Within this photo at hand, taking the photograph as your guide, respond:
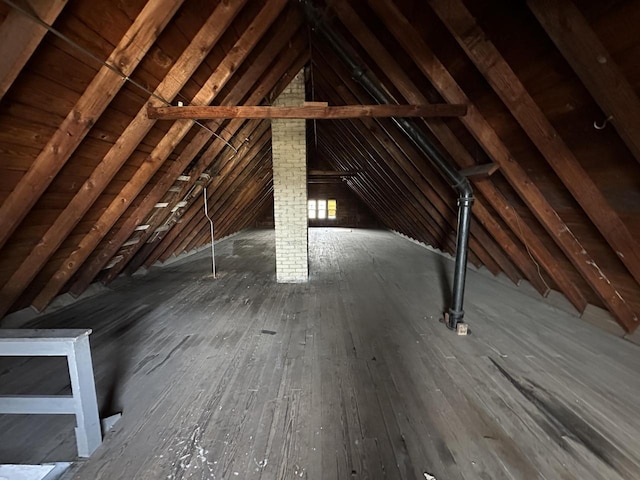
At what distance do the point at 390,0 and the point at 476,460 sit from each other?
334cm

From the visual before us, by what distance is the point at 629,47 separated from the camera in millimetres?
1525

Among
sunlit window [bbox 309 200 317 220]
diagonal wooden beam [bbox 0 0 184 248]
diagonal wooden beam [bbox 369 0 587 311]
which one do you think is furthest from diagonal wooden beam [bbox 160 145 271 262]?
sunlit window [bbox 309 200 317 220]

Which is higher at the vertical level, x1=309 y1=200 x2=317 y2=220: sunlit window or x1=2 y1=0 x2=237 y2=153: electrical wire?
x1=2 y1=0 x2=237 y2=153: electrical wire

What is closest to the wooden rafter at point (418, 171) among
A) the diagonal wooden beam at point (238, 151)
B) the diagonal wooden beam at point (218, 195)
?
the diagonal wooden beam at point (238, 151)

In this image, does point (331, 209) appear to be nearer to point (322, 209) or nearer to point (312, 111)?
point (322, 209)

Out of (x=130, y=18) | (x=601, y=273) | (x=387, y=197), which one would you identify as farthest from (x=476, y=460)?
(x=387, y=197)

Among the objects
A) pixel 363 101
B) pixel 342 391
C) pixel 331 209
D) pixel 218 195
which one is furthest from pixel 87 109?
pixel 331 209

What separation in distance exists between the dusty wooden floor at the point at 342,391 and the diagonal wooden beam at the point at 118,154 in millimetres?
936

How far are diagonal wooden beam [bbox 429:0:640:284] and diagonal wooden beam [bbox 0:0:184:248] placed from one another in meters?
1.98

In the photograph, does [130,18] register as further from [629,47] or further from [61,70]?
[629,47]

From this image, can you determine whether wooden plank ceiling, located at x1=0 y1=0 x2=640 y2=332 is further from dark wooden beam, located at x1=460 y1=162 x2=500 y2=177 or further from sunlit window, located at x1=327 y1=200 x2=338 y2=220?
sunlit window, located at x1=327 y1=200 x2=338 y2=220

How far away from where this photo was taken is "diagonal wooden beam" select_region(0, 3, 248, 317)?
2379 mm

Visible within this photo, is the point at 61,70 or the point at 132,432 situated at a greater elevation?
the point at 61,70

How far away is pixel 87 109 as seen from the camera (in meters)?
2.03
